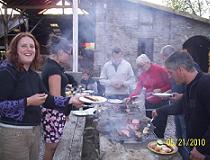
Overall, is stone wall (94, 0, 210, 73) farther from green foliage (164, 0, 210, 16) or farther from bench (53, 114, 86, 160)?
green foliage (164, 0, 210, 16)

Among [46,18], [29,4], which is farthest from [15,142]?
[46,18]

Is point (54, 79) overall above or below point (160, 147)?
above

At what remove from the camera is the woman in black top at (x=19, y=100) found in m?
2.47

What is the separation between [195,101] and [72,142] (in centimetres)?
259

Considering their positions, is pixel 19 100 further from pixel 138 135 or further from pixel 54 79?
pixel 138 135

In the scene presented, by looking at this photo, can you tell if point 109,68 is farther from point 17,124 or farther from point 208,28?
point 208,28

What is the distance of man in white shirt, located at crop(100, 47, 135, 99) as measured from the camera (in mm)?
5781

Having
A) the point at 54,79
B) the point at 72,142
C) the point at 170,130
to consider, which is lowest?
the point at 170,130

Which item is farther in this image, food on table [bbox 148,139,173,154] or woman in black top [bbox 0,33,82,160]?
food on table [bbox 148,139,173,154]

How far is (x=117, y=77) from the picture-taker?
5.99m

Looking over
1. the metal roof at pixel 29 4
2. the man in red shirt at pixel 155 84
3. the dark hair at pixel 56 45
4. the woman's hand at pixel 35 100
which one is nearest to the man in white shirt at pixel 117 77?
the man in red shirt at pixel 155 84

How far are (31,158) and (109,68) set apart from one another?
3.59 m

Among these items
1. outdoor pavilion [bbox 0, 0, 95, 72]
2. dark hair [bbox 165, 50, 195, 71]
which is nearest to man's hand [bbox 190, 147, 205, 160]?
dark hair [bbox 165, 50, 195, 71]

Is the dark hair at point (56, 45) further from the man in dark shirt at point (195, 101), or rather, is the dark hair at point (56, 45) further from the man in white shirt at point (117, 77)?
the man in white shirt at point (117, 77)
